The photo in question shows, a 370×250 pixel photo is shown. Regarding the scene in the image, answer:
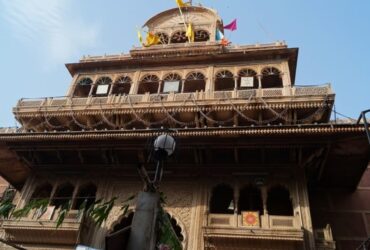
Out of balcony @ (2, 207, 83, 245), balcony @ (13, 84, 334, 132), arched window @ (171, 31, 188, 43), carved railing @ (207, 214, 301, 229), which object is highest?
arched window @ (171, 31, 188, 43)

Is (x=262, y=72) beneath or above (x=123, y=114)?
above

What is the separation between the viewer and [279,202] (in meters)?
11.7

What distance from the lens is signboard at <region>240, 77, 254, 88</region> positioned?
48.2ft

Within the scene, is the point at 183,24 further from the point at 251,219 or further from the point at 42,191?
the point at 251,219

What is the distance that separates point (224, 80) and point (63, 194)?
25.5ft

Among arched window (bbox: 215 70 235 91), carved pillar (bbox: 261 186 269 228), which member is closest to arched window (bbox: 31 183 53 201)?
carved pillar (bbox: 261 186 269 228)

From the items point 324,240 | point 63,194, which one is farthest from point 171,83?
point 324,240

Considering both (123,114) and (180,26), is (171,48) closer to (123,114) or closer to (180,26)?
(180,26)

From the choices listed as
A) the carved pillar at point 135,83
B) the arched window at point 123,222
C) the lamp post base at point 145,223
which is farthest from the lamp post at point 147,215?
the carved pillar at point 135,83

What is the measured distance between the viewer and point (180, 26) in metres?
19.1

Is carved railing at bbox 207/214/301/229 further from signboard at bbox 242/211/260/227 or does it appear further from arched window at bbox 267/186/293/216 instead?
arched window at bbox 267/186/293/216

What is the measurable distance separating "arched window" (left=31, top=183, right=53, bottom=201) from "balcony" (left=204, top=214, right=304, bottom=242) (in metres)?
6.02

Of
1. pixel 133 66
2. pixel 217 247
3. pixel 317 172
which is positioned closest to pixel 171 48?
pixel 133 66

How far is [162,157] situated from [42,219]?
23.2 feet
